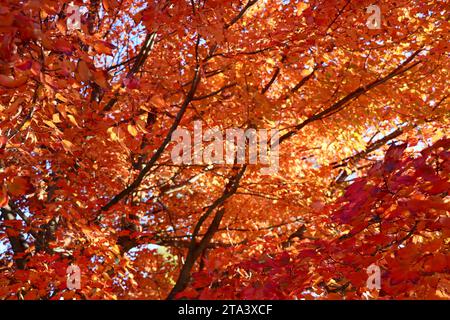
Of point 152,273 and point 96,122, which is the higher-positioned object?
point 96,122

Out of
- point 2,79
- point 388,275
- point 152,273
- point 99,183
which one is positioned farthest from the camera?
point 152,273

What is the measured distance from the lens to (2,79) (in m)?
3.08

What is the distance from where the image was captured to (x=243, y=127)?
7652 mm

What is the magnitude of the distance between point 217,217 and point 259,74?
2.59 metres

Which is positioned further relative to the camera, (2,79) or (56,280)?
(56,280)

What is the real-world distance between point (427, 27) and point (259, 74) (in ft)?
7.85

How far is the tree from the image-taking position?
3668 millimetres

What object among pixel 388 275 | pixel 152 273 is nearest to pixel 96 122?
pixel 388 275

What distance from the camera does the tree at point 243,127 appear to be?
3668 millimetres

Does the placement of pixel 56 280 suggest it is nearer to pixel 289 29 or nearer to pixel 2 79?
pixel 2 79

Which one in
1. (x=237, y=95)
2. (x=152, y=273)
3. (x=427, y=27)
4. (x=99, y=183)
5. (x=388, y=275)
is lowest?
(x=152, y=273)
